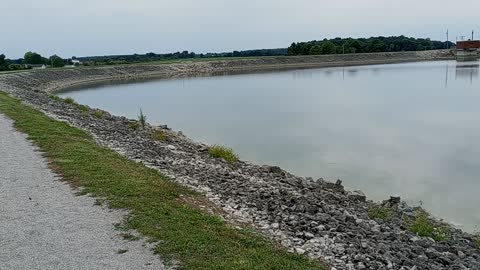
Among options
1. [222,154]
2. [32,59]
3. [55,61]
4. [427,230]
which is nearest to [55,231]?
[427,230]

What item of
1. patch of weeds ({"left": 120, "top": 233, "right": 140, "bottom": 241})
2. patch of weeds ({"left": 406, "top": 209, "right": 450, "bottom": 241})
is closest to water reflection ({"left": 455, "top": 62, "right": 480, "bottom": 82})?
patch of weeds ({"left": 406, "top": 209, "right": 450, "bottom": 241})

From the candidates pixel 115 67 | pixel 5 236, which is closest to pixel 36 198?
pixel 5 236

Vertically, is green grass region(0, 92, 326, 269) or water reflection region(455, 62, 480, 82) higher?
green grass region(0, 92, 326, 269)

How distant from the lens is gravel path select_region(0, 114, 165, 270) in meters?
5.64

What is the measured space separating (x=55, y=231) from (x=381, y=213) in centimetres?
661

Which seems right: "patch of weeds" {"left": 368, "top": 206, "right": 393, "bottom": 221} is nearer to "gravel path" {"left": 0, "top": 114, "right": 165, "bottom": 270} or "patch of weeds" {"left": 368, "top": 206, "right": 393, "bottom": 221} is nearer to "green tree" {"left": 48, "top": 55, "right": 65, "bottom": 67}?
"gravel path" {"left": 0, "top": 114, "right": 165, "bottom": 270}

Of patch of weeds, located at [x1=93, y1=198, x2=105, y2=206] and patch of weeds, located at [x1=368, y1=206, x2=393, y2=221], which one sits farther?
patch of weeds, located at [x1=368, y1=206, x2=393, y2=221]

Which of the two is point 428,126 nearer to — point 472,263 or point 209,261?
point 472,263

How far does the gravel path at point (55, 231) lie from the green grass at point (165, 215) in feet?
1.03

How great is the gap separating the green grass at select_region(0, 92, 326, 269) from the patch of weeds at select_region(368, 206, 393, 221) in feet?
12.1

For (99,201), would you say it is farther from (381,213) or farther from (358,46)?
(358,46)

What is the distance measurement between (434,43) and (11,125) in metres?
183

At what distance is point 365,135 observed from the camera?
2259cm

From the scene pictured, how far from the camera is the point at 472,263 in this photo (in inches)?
276
